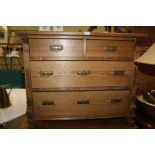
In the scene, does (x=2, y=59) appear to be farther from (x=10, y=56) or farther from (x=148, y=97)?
(x=148, y=97)

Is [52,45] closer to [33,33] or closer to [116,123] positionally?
[33,33]

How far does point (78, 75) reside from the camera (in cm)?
105

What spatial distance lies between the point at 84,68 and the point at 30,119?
19.8 inches

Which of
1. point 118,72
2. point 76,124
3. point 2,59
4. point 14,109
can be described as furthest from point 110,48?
point 2,59

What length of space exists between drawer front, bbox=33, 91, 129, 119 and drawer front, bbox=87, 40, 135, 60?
0.26 metres

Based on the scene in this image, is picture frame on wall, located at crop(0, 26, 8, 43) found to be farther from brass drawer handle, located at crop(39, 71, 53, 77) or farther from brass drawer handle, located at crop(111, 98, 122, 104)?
brass drawer handle, located at crop(111, 98, 122, 104)

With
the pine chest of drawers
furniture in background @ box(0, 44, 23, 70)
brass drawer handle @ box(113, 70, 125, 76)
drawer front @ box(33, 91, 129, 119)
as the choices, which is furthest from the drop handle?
furniture in background @ box(0, 44, 23, 70)

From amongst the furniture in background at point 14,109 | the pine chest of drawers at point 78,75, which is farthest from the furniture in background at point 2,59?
the pine chest of drawers at point 78,75

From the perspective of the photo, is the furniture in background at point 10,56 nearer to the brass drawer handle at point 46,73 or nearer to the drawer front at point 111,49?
the brass drawer handle at point 46,73

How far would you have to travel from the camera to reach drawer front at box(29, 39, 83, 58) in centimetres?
98

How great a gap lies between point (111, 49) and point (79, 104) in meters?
0.43

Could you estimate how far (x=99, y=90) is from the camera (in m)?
1.09

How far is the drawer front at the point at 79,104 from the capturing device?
1.06m
